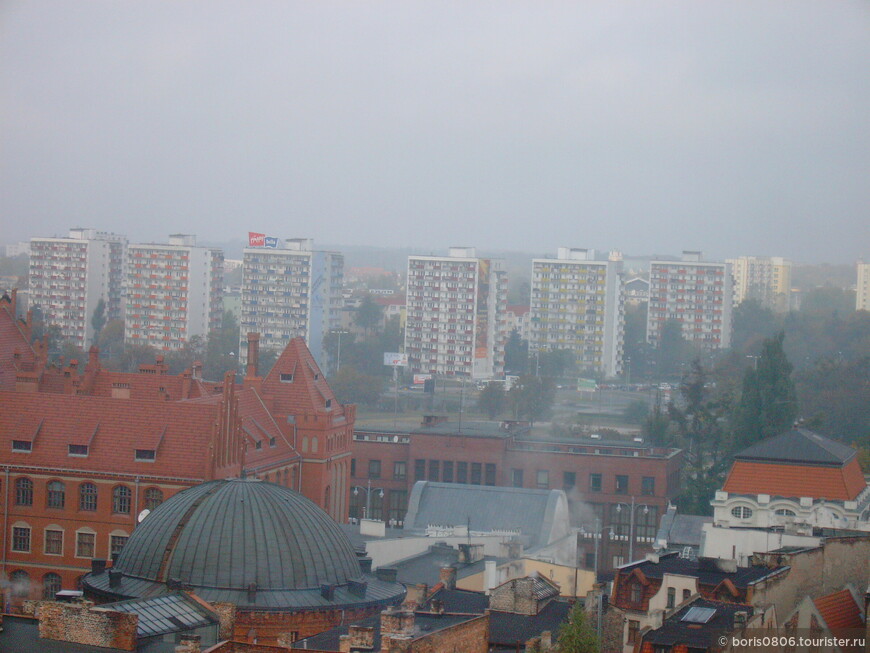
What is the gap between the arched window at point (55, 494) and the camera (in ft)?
173

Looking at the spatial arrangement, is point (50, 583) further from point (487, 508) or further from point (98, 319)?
point (98, 319)

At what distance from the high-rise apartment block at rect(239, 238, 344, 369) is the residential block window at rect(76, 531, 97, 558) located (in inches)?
3603

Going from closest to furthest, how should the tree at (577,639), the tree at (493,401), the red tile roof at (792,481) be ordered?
the tree at (577,639) < the red tile roof at (792,481) < the tree at (493,401)

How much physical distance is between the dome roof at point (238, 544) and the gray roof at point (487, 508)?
2487 centimetres

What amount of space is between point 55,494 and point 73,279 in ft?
335

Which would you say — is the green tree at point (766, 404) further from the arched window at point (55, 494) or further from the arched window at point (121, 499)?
the arched window at point (55, 494)

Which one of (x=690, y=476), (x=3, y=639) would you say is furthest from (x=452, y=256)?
(x=3, y=639)

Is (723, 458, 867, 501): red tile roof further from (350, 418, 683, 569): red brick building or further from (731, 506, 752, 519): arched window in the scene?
(350, 418, 683, 569): red brick building

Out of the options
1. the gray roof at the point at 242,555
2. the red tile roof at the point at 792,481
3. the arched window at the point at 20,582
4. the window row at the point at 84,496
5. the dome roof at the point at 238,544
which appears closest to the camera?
the gray roof at the point at 242,555

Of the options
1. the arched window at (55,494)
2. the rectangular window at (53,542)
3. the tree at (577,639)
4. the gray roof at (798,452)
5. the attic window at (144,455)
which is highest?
the gray roof at (798,452)

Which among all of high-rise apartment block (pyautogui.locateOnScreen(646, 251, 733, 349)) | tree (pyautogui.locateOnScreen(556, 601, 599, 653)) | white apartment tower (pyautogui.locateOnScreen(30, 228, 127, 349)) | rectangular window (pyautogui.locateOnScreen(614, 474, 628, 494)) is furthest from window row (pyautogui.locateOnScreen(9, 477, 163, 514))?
high-rise apartment block (pyautogui.locateOnScreen(646, 251, 733, 349))

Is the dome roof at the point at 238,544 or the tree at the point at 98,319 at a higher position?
the tree at the point at 98,319

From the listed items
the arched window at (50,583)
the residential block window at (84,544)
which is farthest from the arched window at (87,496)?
the arched window at (50,583)

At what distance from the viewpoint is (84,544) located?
5197 centimetres
